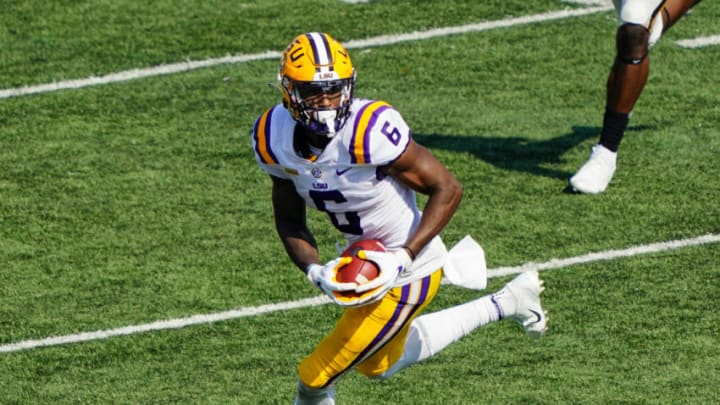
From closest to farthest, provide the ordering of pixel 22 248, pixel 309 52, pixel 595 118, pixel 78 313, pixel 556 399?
pixel 309 52 < pixel 556 399 < pixel 78 313 < pixel 22 248 < pixel 595 118

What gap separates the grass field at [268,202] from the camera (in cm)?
611

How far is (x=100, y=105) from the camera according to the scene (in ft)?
30.5

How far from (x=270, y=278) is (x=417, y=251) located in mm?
1892

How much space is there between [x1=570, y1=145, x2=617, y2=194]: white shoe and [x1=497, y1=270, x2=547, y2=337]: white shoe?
1.90 metres

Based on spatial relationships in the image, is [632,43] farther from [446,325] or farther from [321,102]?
[321,102]

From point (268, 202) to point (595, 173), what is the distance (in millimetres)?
1830

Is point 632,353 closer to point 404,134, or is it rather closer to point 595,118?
point 404,134

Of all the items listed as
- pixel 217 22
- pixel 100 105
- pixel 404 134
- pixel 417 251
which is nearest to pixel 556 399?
pixel 417 251

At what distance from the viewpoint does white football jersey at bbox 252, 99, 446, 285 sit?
517cm

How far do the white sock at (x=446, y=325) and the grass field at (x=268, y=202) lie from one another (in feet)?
0.85

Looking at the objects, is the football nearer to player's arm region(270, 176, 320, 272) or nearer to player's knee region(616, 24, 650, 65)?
player's arm region(270, 176, 320, 272)

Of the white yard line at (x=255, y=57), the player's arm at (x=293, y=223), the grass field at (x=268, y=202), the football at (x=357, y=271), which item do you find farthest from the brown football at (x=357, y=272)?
the white yard line at (x=255, y=57)

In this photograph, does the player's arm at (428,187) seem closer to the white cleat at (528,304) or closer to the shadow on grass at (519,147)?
the white cleat at (528,304)

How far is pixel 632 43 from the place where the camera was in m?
7.93
